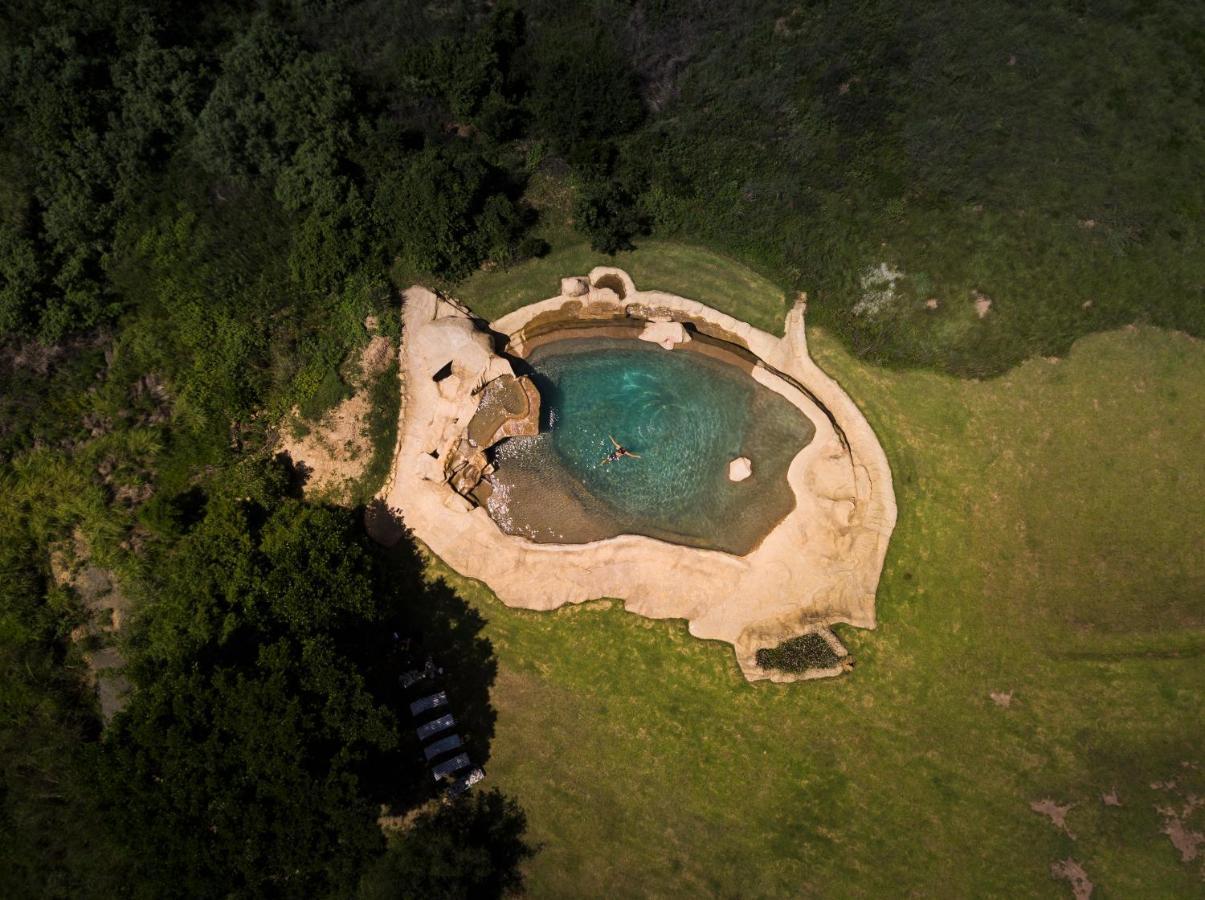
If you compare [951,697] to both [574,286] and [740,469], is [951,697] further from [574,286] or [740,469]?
[574,286]

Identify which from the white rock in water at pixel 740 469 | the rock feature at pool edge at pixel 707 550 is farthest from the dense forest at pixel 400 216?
the white rock in water at pixel 740 469

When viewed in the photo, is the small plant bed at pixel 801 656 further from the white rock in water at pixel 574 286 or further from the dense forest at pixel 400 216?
the white rock in water at pixel 574 286

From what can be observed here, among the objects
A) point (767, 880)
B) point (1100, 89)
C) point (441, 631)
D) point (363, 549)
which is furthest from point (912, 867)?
point (1100, 89)

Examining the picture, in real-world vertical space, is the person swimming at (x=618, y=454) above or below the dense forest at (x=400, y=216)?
below

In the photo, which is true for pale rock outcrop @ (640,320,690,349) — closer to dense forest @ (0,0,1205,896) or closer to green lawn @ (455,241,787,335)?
green lawn @ (455,241,787,335)

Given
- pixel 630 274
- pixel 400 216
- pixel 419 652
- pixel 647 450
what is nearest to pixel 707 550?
pixel 647 450

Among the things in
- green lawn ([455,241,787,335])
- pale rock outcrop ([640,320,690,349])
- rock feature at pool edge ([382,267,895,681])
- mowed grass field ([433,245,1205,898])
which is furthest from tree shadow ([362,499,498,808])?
pale rock outcrop ([640,320,690,349])
